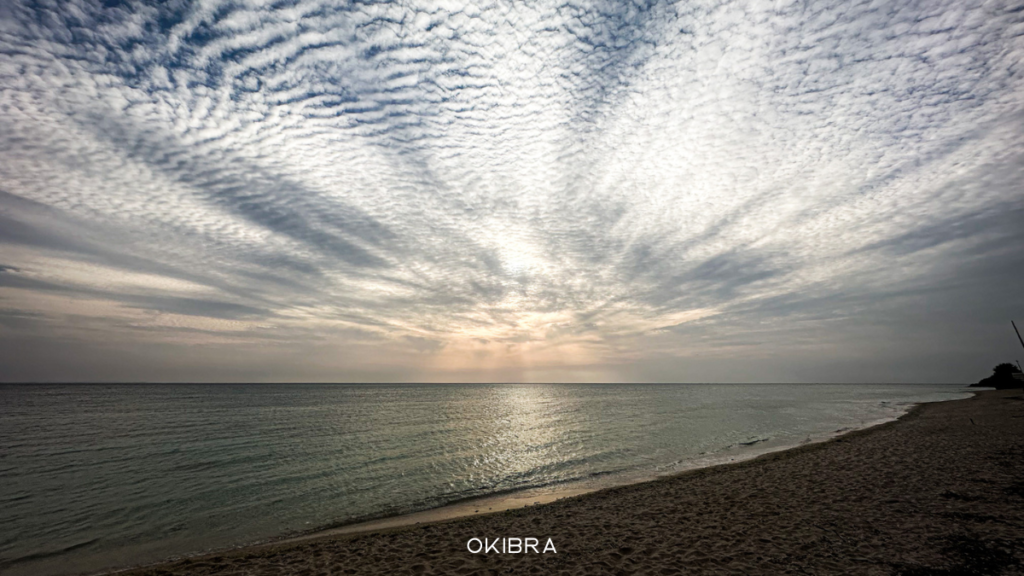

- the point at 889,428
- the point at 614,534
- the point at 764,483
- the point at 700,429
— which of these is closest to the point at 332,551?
the point at 614,534

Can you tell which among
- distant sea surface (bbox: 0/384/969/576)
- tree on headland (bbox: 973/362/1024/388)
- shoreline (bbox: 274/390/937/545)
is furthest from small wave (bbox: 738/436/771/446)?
tree on headland (bbox: 973/362/1024/388)

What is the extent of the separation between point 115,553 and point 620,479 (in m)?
20.1

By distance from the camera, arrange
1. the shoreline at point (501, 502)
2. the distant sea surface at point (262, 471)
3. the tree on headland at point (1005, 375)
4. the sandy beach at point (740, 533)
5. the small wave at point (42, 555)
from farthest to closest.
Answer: the tree on headland at point (1005, 375) < the distant sea surface at point (262, 471) < the shoreline at point (501, 502) < the small wave at point (42, 555) < the sandy beach at point (740, 533)

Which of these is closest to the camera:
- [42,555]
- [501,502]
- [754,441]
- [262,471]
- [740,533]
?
[740,533]

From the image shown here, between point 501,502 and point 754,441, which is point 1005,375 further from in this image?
point 501,502

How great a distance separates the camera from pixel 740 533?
11.2 meters

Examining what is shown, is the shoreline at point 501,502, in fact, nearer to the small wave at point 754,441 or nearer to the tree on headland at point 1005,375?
the small wave at point 754,441

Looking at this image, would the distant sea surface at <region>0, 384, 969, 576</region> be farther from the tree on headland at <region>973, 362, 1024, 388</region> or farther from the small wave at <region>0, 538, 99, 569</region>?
the tree on headland at <region>973, 362, 1024, 388</region>

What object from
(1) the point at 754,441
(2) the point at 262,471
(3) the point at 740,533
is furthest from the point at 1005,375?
(2) the point at 262,471

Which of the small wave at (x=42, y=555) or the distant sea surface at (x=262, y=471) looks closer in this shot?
the small wave at (x=42, y=555)

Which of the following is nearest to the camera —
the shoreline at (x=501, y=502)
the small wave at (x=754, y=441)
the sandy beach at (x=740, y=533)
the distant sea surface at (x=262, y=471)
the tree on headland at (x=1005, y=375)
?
the sandy beach at (x=740, y=533)

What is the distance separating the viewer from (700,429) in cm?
4091

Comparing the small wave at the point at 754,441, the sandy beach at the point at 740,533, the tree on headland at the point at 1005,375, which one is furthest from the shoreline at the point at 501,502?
the tree on headland at the point at 1005,375

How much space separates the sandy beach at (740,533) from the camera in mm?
9398
